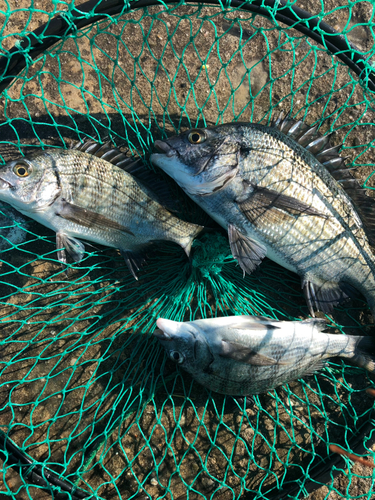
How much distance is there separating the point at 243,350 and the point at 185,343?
415 millimetres

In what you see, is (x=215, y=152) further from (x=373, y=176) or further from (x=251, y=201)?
(x=373, y=176)

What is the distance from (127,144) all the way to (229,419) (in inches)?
96.7

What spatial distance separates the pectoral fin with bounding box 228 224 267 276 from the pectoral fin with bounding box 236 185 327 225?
0.14 meters

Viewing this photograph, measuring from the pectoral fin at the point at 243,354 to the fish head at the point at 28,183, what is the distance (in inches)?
65.0

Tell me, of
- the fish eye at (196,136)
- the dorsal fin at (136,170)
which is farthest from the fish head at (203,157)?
the dorsal fin at (136,170)

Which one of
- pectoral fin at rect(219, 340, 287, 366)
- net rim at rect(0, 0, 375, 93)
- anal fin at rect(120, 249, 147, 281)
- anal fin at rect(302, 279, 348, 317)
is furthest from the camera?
anal fin at rect(302, 279, 348, 317)

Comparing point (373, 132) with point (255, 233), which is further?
point (373, 132)

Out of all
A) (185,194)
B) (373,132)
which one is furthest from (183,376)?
(373,132)

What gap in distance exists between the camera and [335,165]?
2.81m

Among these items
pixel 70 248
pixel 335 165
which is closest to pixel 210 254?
pixel 70 248

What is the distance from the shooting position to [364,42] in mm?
3326

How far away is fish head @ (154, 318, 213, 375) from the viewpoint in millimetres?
2525

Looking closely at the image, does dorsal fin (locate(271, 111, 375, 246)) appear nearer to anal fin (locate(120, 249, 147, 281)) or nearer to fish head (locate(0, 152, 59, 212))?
anal fin (locate(120, 249, 147, 281))

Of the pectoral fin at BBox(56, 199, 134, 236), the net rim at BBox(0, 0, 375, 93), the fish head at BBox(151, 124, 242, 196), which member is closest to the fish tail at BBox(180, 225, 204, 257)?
the fish head at BBox(151, 124, 242, 196)
